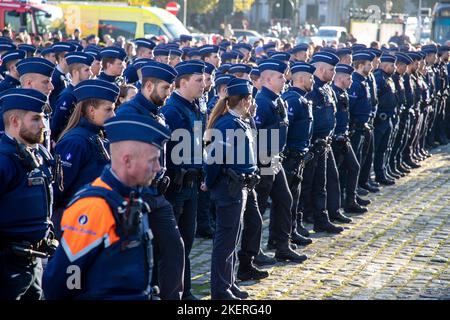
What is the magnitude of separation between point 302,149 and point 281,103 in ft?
3.05

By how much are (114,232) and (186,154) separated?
13.2ft

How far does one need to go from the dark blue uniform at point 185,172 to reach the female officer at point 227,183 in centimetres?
14

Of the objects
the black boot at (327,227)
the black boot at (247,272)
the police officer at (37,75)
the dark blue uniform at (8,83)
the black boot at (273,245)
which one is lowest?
the black boot at (327,227)

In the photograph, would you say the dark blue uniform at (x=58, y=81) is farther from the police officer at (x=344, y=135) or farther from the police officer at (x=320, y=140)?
the police officer at (x=344, y=135)

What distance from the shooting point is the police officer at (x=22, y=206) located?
6219 millimetres

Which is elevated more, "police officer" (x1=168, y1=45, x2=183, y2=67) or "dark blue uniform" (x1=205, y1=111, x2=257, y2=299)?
"police officer" (x1=168, y1=45, x2=183, y2=67)

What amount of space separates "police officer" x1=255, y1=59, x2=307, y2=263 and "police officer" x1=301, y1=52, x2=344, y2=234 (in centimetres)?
153

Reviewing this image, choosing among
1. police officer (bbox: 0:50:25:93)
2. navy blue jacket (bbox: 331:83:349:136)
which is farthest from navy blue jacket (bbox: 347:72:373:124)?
police officer (bbox: 0:50:25:93)

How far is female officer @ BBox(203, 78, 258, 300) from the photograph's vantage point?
8.63 metres

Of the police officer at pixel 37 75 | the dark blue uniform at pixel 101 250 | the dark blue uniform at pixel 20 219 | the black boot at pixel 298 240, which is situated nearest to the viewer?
the dark blue uniform at pixel 101 250

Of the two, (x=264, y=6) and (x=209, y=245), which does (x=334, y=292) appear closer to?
(x=209, y=245)

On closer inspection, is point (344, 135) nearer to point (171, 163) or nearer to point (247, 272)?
point (247, 272)

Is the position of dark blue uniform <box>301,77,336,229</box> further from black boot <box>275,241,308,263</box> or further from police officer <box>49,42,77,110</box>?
police officer <box>49,42,77,110</box>

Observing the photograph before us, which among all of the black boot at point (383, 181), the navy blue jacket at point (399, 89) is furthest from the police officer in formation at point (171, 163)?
the black boot at point (383, 181)
